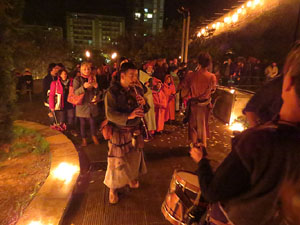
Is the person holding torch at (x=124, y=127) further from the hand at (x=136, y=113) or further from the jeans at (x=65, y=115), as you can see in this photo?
the jeans at (x=65, y=115)

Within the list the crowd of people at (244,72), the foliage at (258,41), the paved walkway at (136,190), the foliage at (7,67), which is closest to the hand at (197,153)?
the paved walkway at (136,190)

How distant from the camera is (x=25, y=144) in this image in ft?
17.3

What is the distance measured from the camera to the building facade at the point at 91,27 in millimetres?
85938

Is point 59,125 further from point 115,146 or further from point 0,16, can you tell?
point 115,146

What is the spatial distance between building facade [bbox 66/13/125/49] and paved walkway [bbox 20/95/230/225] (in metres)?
86.8

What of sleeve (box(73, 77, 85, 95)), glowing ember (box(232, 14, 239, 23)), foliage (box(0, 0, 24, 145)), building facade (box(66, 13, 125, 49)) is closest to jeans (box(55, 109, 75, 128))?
sleeve (box(73, 77, 85, 95))

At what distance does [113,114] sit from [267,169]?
2239 millimetres

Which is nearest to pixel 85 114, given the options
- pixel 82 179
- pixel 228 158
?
pixel 82 179

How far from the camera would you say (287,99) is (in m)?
1.13

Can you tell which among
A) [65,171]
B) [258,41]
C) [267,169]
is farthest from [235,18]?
[258,41]

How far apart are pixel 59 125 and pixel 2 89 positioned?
294cm

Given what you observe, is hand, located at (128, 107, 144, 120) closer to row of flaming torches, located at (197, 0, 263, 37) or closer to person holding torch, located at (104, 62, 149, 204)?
person holding torch, located at (104, 62, 149, 204)

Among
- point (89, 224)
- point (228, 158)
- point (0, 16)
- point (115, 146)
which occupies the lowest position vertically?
point (89, 224)

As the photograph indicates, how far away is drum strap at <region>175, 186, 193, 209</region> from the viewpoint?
196 centimetres
